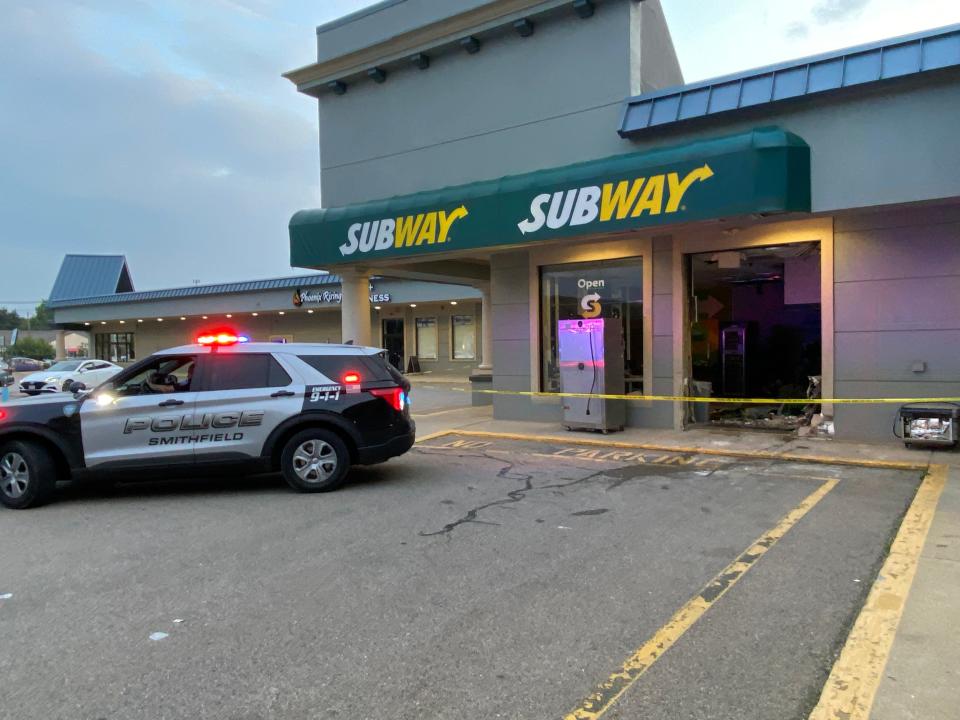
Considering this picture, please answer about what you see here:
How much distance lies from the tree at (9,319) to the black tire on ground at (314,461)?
158 m

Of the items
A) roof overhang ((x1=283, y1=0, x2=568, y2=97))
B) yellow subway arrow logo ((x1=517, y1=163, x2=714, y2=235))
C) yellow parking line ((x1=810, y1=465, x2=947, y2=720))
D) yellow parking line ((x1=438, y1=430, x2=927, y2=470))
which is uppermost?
roof overhang ((x1=283, y1=0, x2=568, y2=97))

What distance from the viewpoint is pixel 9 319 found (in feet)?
464

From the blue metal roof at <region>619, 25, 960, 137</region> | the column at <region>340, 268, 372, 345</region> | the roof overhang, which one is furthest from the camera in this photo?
the column at <region>340, 268, 372, 345</region>

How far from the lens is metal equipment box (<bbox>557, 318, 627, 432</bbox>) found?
11.4 meters

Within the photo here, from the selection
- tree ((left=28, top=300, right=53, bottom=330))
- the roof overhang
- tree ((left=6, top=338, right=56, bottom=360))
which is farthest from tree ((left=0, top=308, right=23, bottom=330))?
the roof overhang

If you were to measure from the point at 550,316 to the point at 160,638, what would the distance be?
10.3m

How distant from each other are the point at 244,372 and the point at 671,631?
550 cm

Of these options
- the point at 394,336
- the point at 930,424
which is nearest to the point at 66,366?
the point at 394,336

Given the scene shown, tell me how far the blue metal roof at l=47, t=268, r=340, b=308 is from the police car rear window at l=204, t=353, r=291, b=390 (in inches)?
825

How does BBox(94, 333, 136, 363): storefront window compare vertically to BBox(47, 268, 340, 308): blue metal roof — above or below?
below

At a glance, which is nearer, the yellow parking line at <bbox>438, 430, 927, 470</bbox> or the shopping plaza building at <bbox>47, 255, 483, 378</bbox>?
the yellow parking line at <bbox>438, 430, 927, 470</bbox>

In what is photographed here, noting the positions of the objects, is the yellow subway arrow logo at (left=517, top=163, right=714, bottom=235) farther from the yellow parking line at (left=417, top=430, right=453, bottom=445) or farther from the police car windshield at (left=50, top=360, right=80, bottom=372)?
the police car windshield at (left=50, top=360, right=80, bottom=372)

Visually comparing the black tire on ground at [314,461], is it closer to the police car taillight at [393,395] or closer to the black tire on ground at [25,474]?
the police car taillight at [393,395]

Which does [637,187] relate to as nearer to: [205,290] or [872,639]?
[872,639]
